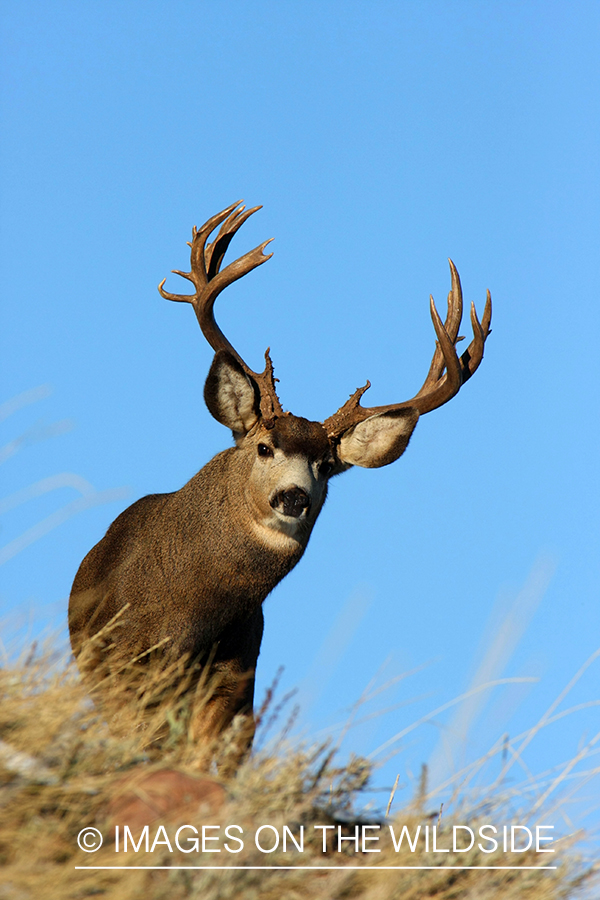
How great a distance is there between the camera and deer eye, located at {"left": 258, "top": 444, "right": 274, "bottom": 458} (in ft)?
26.0

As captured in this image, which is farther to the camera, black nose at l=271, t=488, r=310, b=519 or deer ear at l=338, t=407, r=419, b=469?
deer ear at l=338, t=407, r=419, b=469

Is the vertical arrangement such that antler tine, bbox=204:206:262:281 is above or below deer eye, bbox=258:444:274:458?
above

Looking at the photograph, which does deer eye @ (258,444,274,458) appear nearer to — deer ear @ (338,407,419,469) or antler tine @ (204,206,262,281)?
deer ear @ (338,407,419,469)

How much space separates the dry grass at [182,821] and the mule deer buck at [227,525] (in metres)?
2.01

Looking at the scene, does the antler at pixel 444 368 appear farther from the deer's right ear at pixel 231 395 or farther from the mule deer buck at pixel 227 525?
the deer's right ear at pixel 231 395

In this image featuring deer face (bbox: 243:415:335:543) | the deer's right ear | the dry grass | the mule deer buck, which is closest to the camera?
the dry grass

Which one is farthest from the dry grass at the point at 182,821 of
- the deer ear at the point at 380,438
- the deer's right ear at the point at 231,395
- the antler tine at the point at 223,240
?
the antler tine at the point at 223,240

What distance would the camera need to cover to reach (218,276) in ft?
28.5

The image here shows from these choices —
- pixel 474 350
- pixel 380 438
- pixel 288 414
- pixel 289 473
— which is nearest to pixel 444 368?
pixel 474 350

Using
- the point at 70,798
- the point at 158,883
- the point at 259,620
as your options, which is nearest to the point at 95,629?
the point at 259,620

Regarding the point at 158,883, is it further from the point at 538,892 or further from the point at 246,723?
the point at 246,723

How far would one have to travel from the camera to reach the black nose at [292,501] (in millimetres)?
7516

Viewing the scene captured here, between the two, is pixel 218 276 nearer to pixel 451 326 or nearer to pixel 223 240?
pixel 223 240


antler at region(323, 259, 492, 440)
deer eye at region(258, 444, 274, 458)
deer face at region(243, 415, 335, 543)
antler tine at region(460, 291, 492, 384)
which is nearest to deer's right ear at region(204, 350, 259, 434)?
deer face at region(243, 415, 335, 543)
